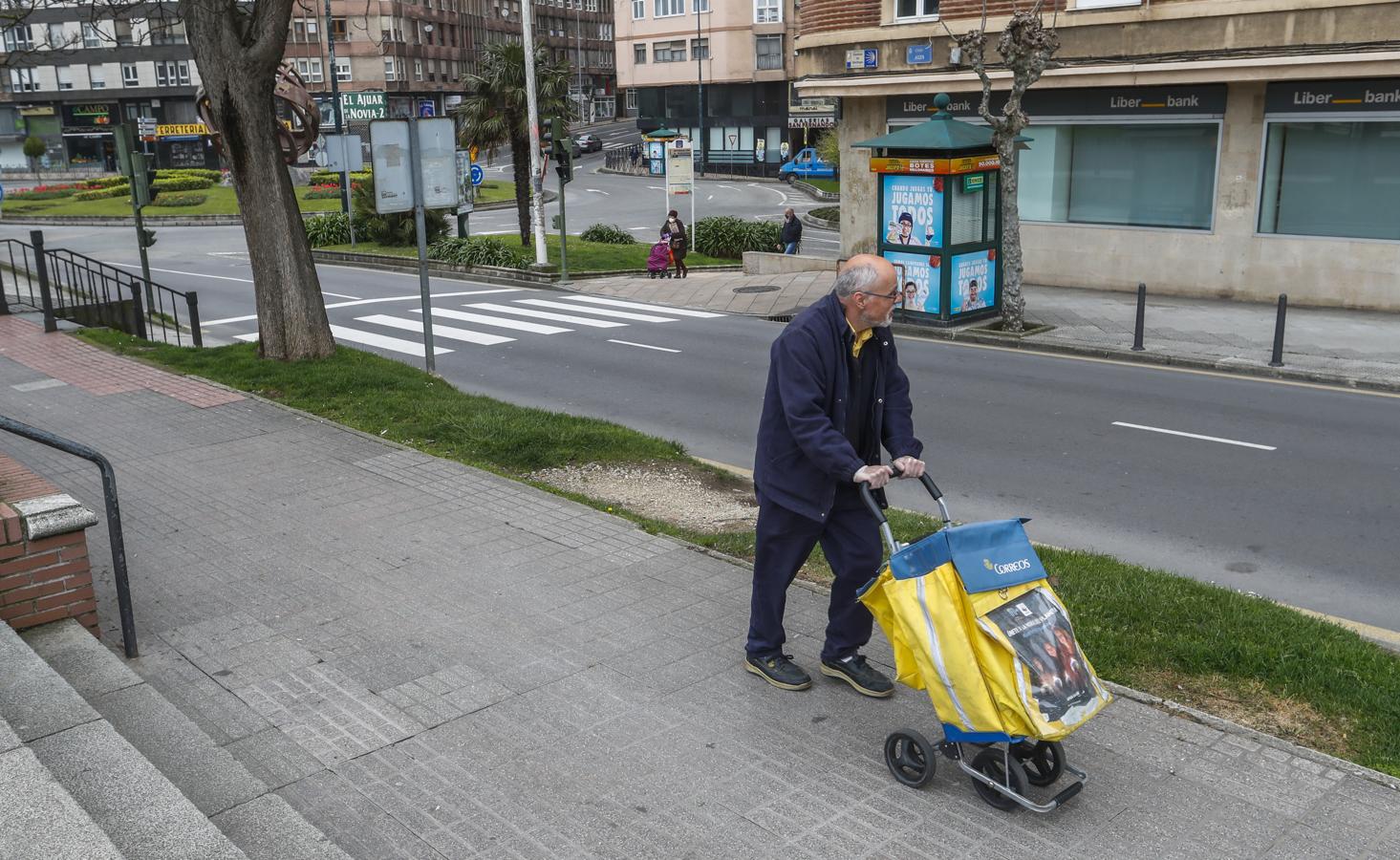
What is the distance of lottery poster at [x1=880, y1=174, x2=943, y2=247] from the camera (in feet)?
59.2

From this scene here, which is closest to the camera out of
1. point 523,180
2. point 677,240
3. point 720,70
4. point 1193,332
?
point 1193,332

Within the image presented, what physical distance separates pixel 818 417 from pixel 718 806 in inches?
62.6

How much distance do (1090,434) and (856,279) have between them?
7610mm

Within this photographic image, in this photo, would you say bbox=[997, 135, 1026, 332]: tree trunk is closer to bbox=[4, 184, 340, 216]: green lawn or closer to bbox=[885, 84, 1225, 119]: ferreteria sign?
bbox=[885, 84, 1225, 119]: ferreteria sign

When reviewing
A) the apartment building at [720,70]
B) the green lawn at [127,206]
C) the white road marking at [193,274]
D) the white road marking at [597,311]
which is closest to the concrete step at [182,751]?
the white road marking at [597,311]

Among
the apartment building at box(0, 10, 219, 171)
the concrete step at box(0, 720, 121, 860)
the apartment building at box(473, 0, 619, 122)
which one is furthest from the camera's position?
the apartment building at box(473, 0, 619, 122)

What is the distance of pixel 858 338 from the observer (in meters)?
5.26

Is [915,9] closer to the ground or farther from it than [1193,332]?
farther from it

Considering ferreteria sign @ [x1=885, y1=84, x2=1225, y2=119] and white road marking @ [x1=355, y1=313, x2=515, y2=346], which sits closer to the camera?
white road marking @ [x1=355, y1=313, x2=515, y2=346]

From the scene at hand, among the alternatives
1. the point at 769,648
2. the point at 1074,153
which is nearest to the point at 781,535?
the point at 769,648

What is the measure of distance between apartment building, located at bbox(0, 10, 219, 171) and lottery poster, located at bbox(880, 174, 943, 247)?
67015 mm

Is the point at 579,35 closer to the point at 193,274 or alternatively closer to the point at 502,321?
the point at 193,274

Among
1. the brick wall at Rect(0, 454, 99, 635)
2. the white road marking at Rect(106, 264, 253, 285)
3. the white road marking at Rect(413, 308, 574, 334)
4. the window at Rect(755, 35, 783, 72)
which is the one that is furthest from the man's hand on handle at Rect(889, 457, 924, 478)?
the window at Rect(755, 35, 783, 72)

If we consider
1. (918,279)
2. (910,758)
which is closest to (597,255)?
(918,279)
